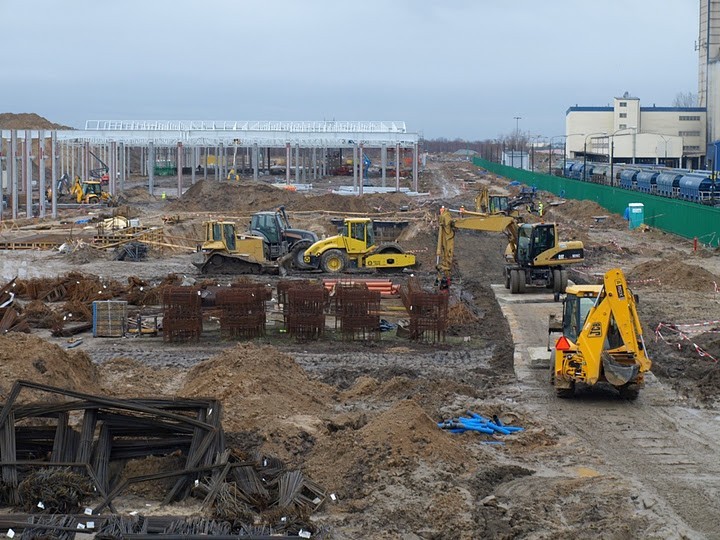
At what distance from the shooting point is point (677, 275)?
3141cm

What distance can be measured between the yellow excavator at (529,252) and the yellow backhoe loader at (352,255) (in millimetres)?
4569

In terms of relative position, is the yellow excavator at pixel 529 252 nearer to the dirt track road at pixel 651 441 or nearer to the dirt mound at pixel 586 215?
the dirt track road at pixel 651 441

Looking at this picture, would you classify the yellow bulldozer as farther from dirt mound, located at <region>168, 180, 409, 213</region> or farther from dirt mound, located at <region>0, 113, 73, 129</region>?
dirt mound, located at <region>0, 113, 73, 129</region>

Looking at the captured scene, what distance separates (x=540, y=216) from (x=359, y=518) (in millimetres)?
40320

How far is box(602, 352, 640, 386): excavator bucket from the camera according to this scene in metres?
15.5

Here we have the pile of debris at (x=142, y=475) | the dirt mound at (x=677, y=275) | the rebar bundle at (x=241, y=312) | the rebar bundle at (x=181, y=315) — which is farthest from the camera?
the dirt mound at (x=677, y=275)

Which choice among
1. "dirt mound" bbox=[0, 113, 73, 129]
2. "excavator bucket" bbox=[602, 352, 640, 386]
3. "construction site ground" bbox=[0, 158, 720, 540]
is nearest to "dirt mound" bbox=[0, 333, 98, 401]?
"construction site ground" bbox=[0, 158, 720, 540]

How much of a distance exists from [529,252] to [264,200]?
3472cm

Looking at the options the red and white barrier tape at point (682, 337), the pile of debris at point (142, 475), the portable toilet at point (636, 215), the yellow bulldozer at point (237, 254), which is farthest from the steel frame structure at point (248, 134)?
the pile of debris at point (142, 475)

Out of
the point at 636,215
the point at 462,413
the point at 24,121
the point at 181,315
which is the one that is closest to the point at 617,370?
the point at 462,413

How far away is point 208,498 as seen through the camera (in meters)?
10.9

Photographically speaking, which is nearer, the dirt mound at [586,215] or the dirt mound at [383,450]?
the dirt mound at [383,450]

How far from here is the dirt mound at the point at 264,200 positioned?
5941 cm

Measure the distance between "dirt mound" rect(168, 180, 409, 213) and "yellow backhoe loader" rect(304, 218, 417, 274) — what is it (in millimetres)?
23881
